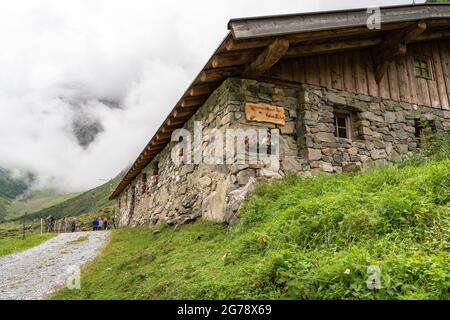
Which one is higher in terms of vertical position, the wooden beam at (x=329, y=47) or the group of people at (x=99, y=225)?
the wooden beam at (x=329, y=47)

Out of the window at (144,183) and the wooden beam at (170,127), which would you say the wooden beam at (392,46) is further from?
the window at (144,183)

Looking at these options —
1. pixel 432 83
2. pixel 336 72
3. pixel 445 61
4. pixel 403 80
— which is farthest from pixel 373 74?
pixel 445 61

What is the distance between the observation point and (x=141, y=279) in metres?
5.18

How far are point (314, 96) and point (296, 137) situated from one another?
3.52 ft

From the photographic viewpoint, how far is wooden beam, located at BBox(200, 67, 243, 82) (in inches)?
294

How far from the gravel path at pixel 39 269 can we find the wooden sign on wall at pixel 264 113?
14.7 feet

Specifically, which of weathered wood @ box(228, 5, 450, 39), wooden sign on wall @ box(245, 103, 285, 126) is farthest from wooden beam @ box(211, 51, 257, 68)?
wooden sign on wall @ box(245, 103, 285, 126)

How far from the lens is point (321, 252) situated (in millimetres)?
3758

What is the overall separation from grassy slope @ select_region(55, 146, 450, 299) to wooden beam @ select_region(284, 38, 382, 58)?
10.3 ft

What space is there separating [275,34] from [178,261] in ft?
13.4

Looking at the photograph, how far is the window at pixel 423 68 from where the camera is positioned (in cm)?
1030

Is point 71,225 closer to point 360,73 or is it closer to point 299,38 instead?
point 360,73

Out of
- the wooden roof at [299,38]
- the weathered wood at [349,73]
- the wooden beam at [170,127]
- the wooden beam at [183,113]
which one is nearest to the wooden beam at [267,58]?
the wooden roof at [299,38]

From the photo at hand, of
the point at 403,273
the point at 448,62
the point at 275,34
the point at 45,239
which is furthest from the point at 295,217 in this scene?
the point at 45,239
